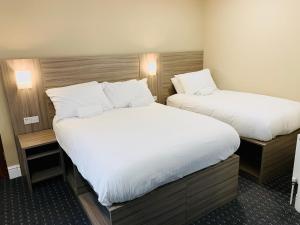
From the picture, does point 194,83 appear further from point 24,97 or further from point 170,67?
point 24,97

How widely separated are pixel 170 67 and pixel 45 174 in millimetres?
2335

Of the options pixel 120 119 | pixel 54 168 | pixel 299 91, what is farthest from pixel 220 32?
pixel 54 168

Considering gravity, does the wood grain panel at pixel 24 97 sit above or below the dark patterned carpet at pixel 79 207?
above

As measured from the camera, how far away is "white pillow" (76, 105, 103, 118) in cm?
253

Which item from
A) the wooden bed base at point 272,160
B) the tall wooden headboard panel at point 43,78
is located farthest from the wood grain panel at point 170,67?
the wooden bed base at point 272,160

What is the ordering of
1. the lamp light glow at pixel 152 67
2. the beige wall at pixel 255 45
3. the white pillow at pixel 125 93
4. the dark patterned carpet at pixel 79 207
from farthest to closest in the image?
the lamp light glow at pixel 152 67 < the beige wall at pixel 255 45 < the white pillow at pixel 125 93 < the dark patterned carpet at pixel 79 207

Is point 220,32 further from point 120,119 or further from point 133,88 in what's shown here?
point 120,119

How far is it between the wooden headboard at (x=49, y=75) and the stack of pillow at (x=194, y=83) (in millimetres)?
429

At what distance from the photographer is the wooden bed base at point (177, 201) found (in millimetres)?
1609

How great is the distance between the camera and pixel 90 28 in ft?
9.79

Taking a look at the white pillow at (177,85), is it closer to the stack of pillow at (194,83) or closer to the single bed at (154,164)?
the stack of pillow at (194,83)

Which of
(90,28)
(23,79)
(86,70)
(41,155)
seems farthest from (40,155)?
(90,28)

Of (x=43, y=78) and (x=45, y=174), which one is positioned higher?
(x=43, y=78)

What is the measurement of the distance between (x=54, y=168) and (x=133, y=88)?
134 centimetres
